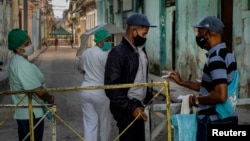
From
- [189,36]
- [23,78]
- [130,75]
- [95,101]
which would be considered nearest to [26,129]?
[23,78]

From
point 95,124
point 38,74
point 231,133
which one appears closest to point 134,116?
point 231,133

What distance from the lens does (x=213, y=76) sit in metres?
3.20

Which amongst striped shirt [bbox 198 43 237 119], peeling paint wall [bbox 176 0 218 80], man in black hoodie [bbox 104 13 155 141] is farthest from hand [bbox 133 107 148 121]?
peeling paint wall [bbox 176 0 218 80]

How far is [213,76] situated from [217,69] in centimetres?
6

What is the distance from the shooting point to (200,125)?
11.0ft

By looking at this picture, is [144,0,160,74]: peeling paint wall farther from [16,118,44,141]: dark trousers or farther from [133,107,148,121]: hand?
[133,107,148,121]: hand

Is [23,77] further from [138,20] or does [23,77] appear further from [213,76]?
[213,76]

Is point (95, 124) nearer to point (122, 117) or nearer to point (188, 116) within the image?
point (122, 117)

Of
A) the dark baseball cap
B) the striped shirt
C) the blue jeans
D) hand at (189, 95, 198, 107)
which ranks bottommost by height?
the blue jeans

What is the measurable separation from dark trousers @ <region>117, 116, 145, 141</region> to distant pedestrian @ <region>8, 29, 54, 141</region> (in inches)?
33.6

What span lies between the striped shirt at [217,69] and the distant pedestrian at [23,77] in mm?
1640

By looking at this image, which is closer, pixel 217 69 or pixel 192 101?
pixel 217 69

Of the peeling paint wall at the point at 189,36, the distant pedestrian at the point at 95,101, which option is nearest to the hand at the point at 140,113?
the distant pedestrian at the point at 95,101

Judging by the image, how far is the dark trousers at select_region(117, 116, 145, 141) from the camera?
3.83 m
